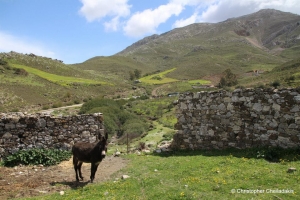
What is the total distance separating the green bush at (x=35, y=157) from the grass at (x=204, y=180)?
4315 millimetres

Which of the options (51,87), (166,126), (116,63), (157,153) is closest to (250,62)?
(116,63)

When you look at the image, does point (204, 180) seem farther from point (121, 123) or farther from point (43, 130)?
point (121, 123)

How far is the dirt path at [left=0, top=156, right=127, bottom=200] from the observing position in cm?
869

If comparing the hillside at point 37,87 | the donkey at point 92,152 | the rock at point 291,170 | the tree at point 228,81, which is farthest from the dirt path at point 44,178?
the tree at point 228,81

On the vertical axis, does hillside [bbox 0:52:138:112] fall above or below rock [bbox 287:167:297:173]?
above

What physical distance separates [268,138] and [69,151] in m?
9.90

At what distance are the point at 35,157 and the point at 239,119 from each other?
10.2 meters

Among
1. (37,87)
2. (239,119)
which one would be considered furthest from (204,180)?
(37,87)

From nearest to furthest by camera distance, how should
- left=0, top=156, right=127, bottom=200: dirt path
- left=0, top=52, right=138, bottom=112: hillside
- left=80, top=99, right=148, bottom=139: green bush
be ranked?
left=0, top=156, right=127, bottom=200: dirt path → left=80, top=99, right=148, bottom=139: green bush → left=0, top=52, right=138, bottom=112: hillside

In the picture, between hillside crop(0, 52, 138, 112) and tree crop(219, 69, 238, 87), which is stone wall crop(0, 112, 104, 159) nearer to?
hillside crop(0, 52, 138, 112)

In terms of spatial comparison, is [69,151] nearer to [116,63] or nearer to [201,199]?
[201,199]

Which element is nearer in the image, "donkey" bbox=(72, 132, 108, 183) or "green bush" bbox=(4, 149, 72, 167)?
"donkey" bbox=(72, 132, 108, 183)

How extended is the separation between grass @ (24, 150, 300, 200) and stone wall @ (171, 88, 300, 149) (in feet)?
3.28

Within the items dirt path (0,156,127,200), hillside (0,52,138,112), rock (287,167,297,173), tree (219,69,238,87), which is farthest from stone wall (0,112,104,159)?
tree (219,69,238,87)
